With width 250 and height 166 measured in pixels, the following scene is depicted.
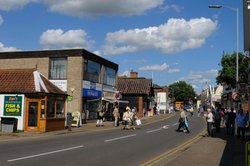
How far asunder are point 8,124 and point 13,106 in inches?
70.3

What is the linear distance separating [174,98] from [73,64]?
124741 millimetres

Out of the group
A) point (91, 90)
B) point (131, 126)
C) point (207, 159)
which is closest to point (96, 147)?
point (207, 159)

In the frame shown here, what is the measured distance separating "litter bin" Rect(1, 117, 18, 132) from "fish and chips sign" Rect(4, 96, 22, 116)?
4.11 feet

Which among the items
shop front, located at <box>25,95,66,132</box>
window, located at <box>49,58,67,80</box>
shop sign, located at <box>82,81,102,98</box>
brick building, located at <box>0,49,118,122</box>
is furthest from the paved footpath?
window, located at <box>49,58,67,80</box>

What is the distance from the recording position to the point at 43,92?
88.5ft

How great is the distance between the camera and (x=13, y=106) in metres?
27.2

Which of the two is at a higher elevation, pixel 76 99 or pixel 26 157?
pixel 76 99

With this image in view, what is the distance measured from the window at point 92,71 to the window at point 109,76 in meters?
2.24

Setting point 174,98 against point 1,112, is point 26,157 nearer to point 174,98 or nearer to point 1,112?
point 1,112

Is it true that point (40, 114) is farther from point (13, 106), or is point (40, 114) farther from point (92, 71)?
point (92, 71)

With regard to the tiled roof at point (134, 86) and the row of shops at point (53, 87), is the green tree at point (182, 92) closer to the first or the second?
the tiled roof at point (134, 86)

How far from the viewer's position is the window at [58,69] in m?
36.2

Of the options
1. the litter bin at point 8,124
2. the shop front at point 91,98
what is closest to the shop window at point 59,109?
the litter bin at point 8,124

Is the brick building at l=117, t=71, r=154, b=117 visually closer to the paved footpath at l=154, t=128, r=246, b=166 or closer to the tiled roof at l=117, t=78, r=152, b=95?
the tiled roof at l=117, t=78, r=152, b=95
